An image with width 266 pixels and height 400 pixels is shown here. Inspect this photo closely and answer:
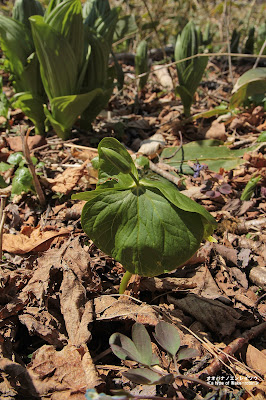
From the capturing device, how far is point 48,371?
1000 millimetres

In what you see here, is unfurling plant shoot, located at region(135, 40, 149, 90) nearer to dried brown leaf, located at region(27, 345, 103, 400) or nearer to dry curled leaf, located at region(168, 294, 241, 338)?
dry curled leaf, located at region(168, 294, 241, 338)

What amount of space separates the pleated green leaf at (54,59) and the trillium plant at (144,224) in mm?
1196

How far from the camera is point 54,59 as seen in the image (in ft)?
6.26

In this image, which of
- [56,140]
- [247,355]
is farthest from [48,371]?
[56,140]

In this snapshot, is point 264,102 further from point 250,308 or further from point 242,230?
point 250,308

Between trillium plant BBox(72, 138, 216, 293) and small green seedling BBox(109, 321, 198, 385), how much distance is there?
17 cm

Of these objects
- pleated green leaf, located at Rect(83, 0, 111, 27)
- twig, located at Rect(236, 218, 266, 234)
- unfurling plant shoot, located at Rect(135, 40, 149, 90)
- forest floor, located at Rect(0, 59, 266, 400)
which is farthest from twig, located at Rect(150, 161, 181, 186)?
unfurling plant shoot, located at Rect(135, 40, 149, 90)

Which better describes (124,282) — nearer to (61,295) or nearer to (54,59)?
(61,295)

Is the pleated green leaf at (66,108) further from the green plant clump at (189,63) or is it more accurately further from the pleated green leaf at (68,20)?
the green plant clump at (189,63)

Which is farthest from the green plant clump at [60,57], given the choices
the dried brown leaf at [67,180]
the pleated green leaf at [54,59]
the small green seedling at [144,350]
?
the small green seedling at [144,350]

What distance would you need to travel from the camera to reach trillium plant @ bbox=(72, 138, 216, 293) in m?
0.94

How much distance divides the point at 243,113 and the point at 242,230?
4.16 ft

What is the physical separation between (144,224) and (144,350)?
1.09ft

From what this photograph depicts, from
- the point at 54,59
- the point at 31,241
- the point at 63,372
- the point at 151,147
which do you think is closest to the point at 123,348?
the point at 63,372
